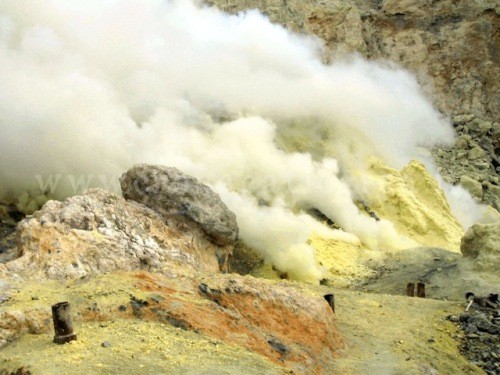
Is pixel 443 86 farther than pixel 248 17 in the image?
Yes

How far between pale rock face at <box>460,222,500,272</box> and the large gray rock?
630 cm

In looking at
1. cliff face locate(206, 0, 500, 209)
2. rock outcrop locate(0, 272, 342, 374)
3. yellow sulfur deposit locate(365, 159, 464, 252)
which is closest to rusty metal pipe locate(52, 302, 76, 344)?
rock outcrop locate(0, 272, 342, 374)

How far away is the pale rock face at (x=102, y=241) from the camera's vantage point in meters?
10.9

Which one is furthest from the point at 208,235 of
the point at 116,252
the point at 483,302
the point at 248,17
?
the point at 248,17

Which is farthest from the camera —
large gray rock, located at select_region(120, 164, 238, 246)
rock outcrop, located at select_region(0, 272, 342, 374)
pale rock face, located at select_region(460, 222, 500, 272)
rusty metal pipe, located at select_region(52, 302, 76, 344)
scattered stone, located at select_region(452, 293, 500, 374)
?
pale rock face, located at select_region(460, 222, 500, 272)

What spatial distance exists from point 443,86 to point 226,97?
49.0ft

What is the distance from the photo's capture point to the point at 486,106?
34594mm

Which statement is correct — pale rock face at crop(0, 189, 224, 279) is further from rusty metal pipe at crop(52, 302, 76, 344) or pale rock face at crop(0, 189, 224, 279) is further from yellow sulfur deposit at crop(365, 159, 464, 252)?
yellow sulfur deposit at crop(365, 159, 464, 252)

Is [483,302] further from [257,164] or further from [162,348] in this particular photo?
[257,164]

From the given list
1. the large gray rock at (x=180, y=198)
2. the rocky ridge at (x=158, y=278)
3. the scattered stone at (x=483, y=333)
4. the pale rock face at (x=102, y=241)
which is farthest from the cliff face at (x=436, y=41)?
the pale rock face at (x=102, y=241)

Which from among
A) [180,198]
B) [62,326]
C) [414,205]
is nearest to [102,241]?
[180,198]

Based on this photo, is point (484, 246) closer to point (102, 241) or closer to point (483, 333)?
point (483, 333)

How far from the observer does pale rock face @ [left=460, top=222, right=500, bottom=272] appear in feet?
53.5

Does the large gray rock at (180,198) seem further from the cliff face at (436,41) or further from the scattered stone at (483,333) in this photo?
the cliff face at (436,41)
